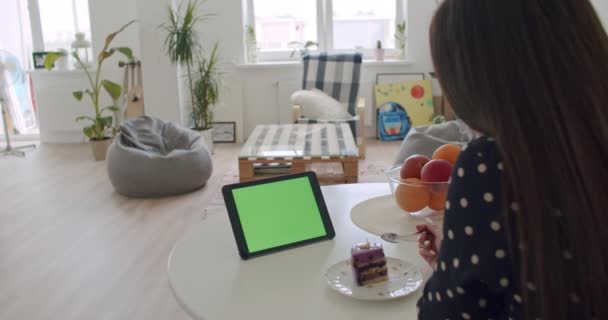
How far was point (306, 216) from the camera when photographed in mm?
1274

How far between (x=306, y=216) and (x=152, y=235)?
6.93 feet

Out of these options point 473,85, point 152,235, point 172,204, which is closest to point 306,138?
point 172,204

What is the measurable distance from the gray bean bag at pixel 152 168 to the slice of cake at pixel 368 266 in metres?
3.00

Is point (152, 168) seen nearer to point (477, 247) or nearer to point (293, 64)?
point (293, 64)

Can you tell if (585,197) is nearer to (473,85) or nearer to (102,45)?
(473,85)

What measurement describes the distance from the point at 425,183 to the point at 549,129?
0.61 metres

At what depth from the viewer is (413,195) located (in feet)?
4.19

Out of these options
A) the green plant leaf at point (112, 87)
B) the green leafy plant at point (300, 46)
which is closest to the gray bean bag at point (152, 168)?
the green plant leaf at point (112, 87)

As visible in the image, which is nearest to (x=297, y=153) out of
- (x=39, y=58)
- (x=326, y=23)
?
(x=326, y=23)

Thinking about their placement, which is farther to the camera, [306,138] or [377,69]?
[377,69]

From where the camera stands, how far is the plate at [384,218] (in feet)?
4.32

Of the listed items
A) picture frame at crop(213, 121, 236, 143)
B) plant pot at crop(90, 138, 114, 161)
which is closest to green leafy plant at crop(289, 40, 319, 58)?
picture frame at crop(213, 121, 236, 143)

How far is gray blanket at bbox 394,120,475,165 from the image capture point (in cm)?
302

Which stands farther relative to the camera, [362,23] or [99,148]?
[362,23]
